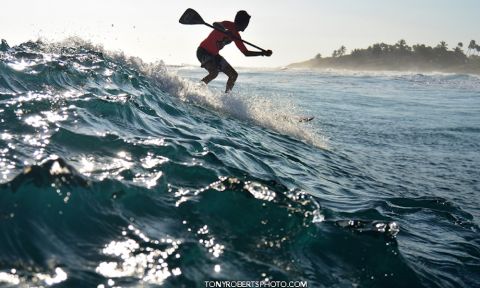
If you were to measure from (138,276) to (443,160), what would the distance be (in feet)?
23.8

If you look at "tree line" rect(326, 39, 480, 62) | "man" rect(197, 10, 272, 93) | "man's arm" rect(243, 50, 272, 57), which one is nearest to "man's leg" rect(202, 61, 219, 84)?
"man" rect(197, 10, 272, 93)

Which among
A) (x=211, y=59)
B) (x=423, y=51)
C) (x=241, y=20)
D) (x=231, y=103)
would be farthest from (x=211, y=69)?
(x=423, y=51)

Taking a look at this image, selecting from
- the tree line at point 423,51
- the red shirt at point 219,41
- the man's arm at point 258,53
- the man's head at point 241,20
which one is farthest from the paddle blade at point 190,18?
the tree line at point 423,51

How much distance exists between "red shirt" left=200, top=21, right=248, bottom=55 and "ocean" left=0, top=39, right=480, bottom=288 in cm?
243

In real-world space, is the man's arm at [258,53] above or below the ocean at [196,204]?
above

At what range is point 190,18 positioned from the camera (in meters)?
10.1

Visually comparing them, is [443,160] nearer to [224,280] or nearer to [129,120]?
[129,120]

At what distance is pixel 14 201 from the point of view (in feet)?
9.70

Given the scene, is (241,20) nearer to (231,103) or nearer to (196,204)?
(231,103)

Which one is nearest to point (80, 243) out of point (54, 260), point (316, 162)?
point (54, 260)

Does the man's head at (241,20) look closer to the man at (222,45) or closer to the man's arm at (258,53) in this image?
the man at (222,45)

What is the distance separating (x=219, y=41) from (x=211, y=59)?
496 mm

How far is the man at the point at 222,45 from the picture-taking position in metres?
9.69

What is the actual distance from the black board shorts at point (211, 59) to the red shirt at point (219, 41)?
102 millimetres
